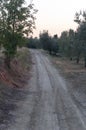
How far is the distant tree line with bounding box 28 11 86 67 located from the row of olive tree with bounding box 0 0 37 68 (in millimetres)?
6141

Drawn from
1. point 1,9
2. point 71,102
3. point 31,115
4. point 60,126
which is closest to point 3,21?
point 1,9

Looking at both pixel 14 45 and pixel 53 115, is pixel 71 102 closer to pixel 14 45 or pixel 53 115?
pixel 53 115

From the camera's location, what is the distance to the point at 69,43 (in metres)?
80.1

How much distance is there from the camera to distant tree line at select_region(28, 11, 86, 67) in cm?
6188

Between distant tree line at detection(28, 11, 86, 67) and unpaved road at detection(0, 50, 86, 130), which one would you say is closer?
unpaved road at detection(0, 50, 86, 130)

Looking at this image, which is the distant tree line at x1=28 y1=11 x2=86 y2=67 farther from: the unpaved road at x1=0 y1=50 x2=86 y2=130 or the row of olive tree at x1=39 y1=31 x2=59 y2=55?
the unpaved road at x1=0 y1=50 x2=86 y2=130

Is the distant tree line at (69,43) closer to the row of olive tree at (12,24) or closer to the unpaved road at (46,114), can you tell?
the row of olive tree at (12,24)

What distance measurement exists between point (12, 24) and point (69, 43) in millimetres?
43219

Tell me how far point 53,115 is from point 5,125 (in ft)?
10.6

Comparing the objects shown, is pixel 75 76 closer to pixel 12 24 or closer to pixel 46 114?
pixel 12 24

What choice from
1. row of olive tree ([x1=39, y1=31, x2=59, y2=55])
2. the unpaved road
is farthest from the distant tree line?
the unpaved road

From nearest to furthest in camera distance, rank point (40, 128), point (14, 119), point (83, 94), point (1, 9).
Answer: point (40, 128)
point (14, 119)
point (83, 94)
point (1, 9)

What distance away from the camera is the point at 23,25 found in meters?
37.7

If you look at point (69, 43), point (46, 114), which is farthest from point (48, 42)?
point (46, 114)
